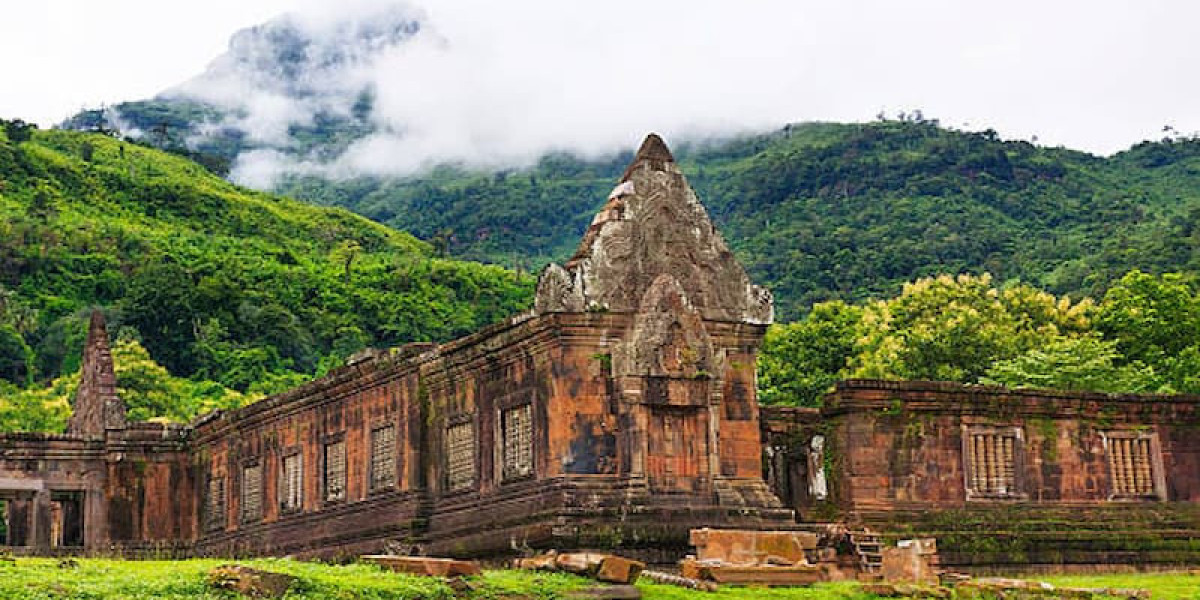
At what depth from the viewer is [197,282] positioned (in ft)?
278

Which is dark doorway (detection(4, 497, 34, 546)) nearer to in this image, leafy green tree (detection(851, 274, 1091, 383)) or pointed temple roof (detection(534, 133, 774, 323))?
pointed temple roof (detection(534, 133, 774, 323))

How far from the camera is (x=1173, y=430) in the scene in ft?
96.1

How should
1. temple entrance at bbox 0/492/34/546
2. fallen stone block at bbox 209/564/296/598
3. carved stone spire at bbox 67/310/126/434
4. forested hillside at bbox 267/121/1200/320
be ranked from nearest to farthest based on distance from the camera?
fallen stone block at bbox 209/564/296/598, temple entrance at bbox 0/492/34/546, carved stone spire at bbox 67/310/126/434, forested hillside at bbox 267/121/1200/320

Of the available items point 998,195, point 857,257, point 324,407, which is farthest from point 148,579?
point 998,195

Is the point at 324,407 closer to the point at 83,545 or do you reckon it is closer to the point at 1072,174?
the point at 83,545

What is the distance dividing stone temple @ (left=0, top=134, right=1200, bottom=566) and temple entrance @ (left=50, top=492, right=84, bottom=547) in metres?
2.91

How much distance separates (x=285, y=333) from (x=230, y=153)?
391 feet

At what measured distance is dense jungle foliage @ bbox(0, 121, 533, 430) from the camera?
248 ft

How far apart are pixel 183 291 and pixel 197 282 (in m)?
1.29

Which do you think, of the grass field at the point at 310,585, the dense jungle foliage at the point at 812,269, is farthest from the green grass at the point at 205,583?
the dense jungle foliage at the point at 812,269

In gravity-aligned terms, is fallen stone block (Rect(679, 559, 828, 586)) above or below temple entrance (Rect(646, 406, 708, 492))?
below

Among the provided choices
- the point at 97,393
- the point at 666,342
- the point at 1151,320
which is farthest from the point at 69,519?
the point at 1151,320

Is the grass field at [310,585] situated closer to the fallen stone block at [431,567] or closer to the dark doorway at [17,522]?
the fallen stone block at [431,567]

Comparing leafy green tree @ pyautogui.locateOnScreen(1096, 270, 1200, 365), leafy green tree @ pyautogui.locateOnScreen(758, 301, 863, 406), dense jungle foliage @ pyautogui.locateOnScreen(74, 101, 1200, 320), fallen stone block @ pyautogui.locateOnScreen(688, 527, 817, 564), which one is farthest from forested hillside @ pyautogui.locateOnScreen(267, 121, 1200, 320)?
fallen stone block @ pyautogui.locateOnScreen(688, 527, 817, 564)
